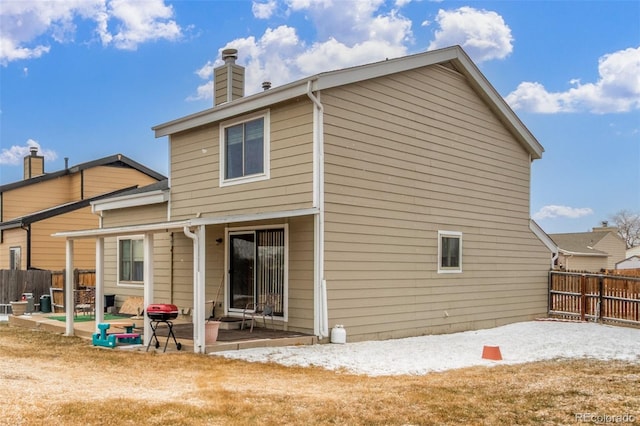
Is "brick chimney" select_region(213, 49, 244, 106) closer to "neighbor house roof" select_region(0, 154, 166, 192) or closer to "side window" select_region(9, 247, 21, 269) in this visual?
"side window" select_region(9, 247, 21, 269)

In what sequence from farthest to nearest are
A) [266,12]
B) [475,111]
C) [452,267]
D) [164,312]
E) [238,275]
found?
[266,12]
[475,111]
[452,267]
[238,275]
[164,312]

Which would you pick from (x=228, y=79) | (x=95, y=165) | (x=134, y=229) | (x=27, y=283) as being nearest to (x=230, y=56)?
(x=228, y=79)

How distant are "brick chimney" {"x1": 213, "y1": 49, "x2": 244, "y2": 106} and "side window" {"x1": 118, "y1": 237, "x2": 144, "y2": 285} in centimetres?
406

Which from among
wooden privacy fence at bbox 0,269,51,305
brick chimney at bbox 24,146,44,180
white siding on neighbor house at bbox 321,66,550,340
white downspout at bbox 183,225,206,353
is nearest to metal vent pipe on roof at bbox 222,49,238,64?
white siding on neighbor house at bbox 321,66,550,340

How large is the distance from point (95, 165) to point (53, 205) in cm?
235

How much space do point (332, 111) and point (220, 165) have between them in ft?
9.78

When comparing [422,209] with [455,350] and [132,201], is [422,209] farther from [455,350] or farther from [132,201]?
[132,201]

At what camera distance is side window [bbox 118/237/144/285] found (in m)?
14.2

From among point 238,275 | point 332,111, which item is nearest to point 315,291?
point 238,275

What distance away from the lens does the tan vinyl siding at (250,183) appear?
10203mm

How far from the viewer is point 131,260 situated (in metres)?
14.5

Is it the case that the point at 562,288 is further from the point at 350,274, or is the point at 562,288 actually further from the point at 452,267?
the point at 350,274

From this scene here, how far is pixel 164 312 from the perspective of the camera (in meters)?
8.89

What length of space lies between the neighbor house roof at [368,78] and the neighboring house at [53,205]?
8302 mm
